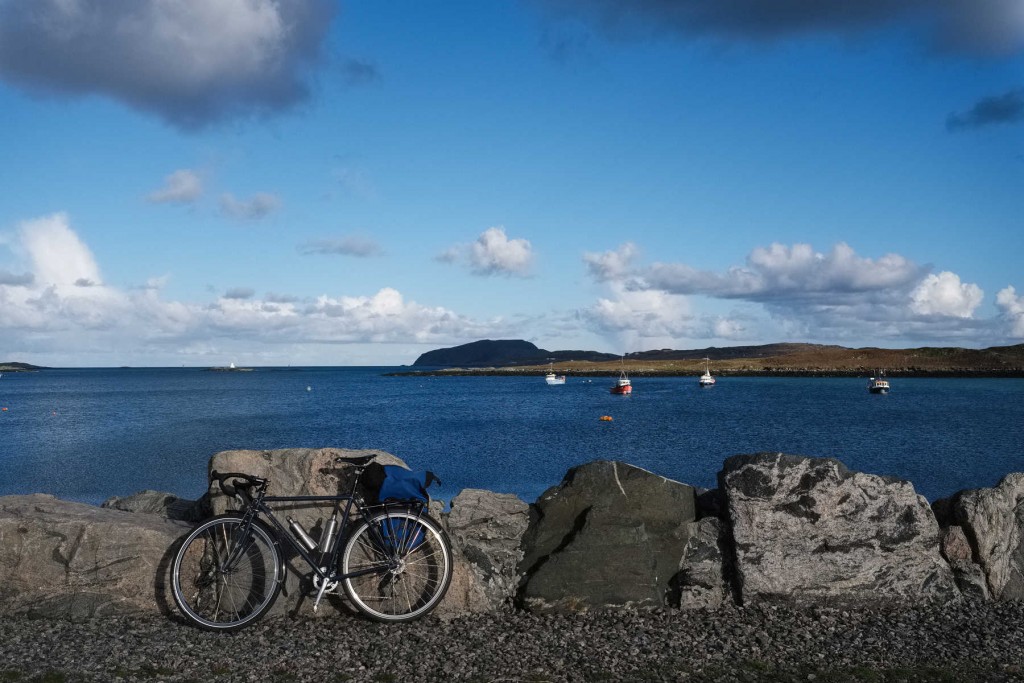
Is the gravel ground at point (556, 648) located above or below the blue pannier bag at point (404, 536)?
below

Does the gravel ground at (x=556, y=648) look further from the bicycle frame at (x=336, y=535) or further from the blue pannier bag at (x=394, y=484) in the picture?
the blue pannier bag at (x=394, y=484)

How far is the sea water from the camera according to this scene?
35844mm

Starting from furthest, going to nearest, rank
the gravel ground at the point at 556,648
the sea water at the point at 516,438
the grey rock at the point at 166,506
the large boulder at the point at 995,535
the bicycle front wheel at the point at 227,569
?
the sea water at the point at 516,438 → the grey rock at the point at 166,506 → the large boulder at the point at 995,535 → the bicycle front wheel at the point at 227,569 → the gravel ground at the point at 556,648

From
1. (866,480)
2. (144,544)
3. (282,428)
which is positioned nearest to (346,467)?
(144,544)

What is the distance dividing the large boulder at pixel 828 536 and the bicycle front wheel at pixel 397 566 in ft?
10.6

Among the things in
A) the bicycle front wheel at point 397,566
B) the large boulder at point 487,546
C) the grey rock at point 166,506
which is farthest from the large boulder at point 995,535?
the grey rock at point 166,506

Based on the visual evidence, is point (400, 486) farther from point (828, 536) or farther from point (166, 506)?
point (828, 536)

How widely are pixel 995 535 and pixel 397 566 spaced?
22.0 feet

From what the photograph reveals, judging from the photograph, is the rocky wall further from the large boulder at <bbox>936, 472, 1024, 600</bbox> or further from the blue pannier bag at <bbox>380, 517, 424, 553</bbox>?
the blue pannier bag at <bbox>380, 517, 424, 553</bbox>

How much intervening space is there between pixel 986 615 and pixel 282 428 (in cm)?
6094

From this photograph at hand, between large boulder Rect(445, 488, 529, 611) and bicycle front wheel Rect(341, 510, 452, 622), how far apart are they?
31 cm

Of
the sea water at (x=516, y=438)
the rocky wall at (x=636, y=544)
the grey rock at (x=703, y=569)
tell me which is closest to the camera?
the rocky wall at (x=636, y=544)

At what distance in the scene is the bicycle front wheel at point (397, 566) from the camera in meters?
8.43

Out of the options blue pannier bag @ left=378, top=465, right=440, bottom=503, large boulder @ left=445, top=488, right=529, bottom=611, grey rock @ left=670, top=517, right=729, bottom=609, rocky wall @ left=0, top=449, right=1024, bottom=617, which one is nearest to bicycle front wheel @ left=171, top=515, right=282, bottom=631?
rocky wall @ left=0, top=449, right=1024, bottom=617
